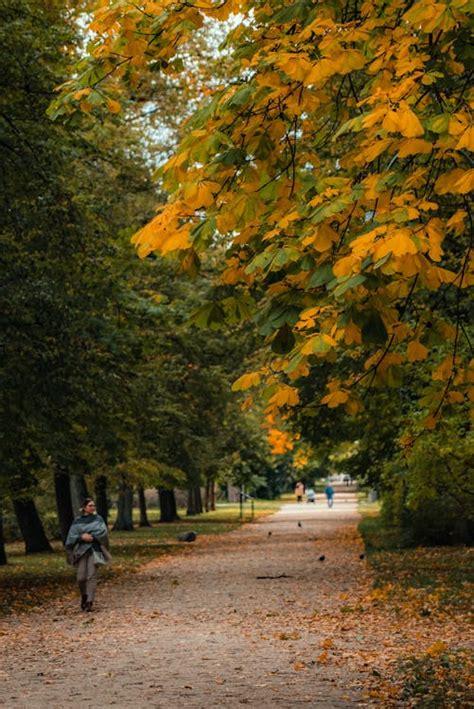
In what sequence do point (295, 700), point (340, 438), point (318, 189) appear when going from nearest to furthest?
point (318, 189)
point (295, 700)
point (340, 438)

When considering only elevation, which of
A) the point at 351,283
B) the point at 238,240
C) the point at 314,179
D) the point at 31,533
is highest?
the point at 314,179

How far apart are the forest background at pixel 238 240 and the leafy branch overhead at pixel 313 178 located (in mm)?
16

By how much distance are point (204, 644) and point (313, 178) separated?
693 cm

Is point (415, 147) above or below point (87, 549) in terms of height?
above

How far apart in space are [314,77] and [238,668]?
6.45 metres

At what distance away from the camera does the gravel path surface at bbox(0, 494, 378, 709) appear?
880 cm

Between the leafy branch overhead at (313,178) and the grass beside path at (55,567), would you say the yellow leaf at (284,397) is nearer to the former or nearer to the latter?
the leafy branch overhead at (313,178)

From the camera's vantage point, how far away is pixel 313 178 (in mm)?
6219

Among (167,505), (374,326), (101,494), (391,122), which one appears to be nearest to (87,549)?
(374,326)

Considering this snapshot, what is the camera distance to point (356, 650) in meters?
11.0

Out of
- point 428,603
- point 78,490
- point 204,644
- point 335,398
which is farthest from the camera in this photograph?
point 78,490

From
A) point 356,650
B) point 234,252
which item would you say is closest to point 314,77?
point 234,252

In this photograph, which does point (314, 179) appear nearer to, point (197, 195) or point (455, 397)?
point (197, 195)

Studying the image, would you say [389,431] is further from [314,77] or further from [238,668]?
[314,77]
